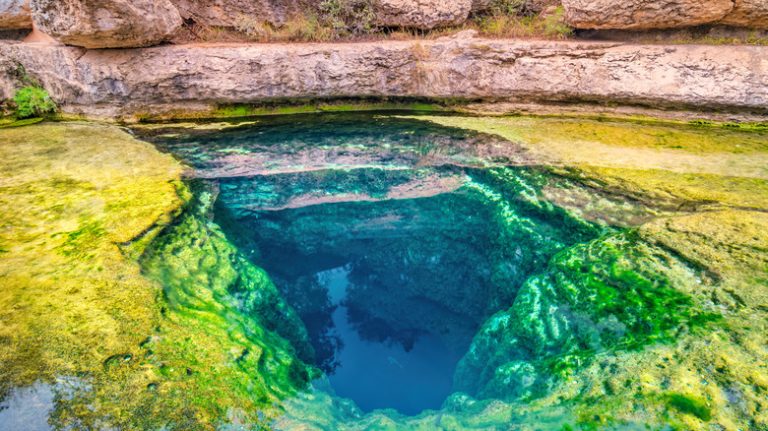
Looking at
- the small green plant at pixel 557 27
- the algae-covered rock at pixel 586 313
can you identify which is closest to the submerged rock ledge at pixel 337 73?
the small green plant at pixel 557 27

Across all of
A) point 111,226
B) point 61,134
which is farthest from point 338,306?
point 61,134

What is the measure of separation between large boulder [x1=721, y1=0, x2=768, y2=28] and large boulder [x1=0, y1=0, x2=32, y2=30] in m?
9.36

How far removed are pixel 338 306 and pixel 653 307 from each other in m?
3.35

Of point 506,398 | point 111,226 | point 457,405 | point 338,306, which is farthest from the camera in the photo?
point 338,306

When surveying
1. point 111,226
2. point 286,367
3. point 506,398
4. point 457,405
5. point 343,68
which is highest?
point 343,68

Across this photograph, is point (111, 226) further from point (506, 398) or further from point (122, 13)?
point (122, 13)

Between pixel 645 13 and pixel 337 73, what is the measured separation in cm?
405

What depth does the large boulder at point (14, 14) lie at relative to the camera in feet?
21.4

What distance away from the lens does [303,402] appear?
264cm

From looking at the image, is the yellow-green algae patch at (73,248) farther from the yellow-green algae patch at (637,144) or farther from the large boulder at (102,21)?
the yellow-green algae patch at (637,144)

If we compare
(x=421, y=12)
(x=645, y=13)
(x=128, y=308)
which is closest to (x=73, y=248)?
(x=128, y=308)

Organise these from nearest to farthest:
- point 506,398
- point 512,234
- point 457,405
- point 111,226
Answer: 1. point 506,398
2. point 457,405
3. point 111,226
4. point 512,234

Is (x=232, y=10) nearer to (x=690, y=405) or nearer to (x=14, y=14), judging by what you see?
(x=14, y=14)

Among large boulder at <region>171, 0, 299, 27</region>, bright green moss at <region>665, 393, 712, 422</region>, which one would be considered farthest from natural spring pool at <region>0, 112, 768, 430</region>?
large boulder at <region>171, 0, 299, 27</region>
